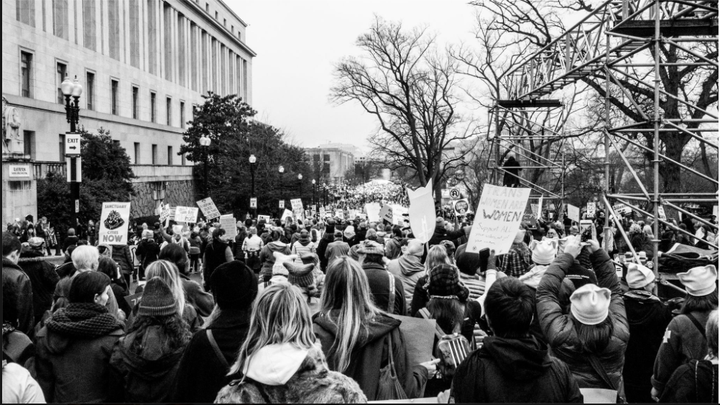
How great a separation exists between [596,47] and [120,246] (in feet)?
31.6

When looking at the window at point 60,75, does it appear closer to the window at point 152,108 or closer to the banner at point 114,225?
the window at point 152,108

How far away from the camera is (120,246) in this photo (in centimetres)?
1322

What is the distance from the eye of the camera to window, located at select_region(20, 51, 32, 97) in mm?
42594

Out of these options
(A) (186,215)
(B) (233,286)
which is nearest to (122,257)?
(A) (186,215)

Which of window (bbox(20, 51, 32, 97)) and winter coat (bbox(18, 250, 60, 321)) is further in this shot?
window (bbox(20, 51, 32, 97))

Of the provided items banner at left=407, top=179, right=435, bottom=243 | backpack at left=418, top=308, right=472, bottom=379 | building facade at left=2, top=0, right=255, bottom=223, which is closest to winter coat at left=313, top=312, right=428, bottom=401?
backpack at left=418, top=308, right=472, bottom=379

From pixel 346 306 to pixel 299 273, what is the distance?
3891 mm

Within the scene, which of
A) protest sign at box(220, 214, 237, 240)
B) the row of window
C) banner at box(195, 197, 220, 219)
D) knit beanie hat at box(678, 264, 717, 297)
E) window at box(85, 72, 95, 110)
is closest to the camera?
knit beanie hat at box(678, 264, 717, 297)

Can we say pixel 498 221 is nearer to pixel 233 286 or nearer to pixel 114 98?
pixel 233 286

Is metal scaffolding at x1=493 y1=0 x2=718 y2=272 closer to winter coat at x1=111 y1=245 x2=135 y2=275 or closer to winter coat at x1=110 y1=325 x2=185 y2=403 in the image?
winter coat at x1=110 y1=325 x2=185 y2=403

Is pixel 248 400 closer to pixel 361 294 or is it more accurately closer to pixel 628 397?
pixel 361 294

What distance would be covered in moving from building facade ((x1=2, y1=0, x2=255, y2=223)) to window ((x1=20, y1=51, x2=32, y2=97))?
0.06 metres

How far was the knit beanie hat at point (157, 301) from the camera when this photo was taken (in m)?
4.39

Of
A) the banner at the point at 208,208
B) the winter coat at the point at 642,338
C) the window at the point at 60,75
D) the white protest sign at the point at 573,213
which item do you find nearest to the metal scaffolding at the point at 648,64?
the winter coat at the point at 642,338
